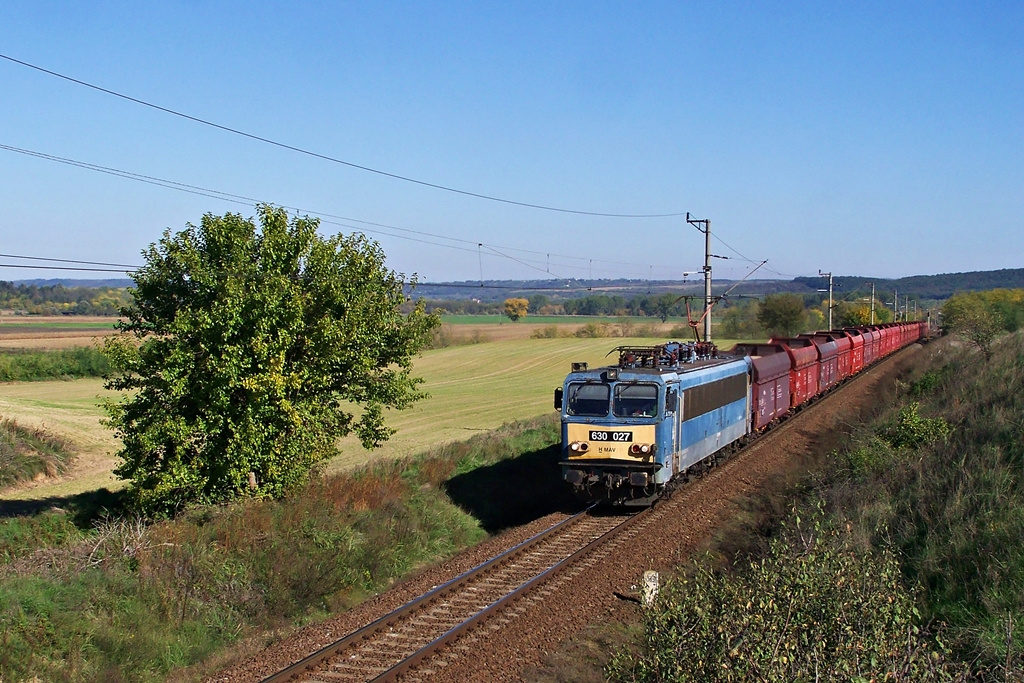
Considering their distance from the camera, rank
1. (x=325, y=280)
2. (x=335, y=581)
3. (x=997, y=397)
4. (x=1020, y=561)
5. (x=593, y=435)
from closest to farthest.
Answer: (x=1020, y=561) → (x=335, y=581) → (x=325, y=280) → (x=593, y=435) → (x=997, y=397)

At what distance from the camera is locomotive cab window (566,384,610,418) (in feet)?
56.7

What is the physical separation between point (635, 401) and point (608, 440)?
3.02ft

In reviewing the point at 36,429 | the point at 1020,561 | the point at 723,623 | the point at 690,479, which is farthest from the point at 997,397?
the point at 36,429

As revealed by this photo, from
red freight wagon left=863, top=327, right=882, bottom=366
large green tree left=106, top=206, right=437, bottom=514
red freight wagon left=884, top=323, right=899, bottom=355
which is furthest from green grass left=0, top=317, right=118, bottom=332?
large green tree left=106, top=206, right=437, bottom=514

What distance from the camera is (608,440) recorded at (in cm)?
1692

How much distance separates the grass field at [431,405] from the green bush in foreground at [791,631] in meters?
13.0

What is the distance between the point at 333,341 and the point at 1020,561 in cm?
1067

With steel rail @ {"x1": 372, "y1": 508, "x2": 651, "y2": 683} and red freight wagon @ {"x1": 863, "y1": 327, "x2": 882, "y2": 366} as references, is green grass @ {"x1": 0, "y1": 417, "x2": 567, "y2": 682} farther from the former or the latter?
red freight wagon @ {"x1": 863, "y1": 327, "x2": 882, "y2": 366}

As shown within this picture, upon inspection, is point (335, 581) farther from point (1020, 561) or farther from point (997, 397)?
point (997, 397)

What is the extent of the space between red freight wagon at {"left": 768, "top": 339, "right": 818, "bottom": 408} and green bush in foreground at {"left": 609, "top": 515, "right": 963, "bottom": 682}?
941 inches

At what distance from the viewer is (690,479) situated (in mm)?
20156

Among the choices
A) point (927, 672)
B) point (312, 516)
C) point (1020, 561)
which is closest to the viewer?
point (927, 672)

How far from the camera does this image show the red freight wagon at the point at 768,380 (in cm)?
2514

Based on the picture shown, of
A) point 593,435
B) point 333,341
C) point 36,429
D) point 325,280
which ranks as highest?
point 325,280
